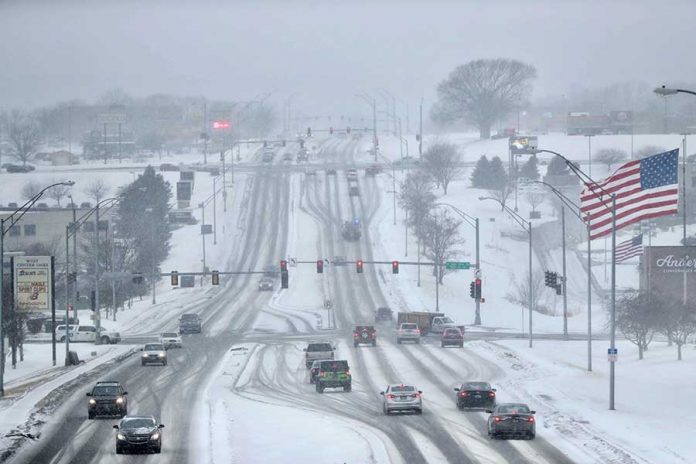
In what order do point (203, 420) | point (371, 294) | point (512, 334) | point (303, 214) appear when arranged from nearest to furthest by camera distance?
point (203, 420)
point (512, 334)
point (371, 294)
point (303, 214)

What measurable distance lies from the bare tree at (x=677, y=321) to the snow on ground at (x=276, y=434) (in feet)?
85.7

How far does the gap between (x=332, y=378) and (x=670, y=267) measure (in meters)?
45.4

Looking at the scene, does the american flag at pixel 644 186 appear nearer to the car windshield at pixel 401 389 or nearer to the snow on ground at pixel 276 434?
the car windshield at pixel 401 389

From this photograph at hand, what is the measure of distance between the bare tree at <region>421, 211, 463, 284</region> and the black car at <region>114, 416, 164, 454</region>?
83236 mm

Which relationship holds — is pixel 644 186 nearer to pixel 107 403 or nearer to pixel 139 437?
pixel 107 403

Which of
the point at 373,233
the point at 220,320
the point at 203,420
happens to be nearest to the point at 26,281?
the point at 203,420

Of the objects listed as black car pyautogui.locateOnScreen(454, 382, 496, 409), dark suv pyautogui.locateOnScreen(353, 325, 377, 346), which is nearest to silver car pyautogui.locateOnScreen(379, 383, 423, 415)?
black car pyautogui.locateOnScreen(454, 382, 496, 409)

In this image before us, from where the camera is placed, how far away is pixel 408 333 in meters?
87.0

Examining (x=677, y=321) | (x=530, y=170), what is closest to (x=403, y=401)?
(x=677, y=321)

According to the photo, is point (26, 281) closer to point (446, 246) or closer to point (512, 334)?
point (512, 334)

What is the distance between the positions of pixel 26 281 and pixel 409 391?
32.5 meters

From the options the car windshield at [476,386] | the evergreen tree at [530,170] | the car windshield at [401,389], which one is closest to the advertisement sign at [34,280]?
the car windshield at [401,389]

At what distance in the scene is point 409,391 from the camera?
50.9 meters

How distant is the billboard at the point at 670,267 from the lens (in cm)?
9512
